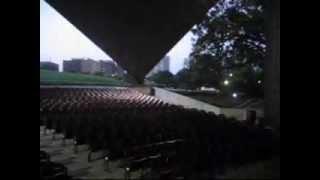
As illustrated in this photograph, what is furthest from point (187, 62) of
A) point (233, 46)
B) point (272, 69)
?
point (272, 69)

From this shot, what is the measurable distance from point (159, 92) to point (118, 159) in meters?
17.9

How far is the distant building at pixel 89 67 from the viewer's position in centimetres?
4934

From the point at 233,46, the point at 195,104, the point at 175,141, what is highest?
the point at 233,46

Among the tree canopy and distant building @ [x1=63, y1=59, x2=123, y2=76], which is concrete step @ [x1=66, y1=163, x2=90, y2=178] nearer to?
the tree canopy

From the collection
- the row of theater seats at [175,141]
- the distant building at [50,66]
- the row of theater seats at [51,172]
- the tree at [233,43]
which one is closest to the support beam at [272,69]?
the row of theater seats at [175,141]

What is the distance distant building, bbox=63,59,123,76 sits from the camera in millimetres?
49341

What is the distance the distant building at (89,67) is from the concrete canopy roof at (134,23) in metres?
24.9

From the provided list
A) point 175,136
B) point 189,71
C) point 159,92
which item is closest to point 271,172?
point 175,136

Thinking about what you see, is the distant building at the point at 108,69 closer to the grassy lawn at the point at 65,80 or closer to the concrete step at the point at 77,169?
the grassy lawn at the point at 65,80

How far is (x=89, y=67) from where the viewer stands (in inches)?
2060

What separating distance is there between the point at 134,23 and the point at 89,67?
33.1 metres

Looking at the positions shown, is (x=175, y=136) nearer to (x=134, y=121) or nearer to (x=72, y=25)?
(x=134, y=121)

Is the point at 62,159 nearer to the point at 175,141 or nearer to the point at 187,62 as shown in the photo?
the point at 175,141

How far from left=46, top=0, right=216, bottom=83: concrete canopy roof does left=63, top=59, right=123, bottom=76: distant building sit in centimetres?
2492
